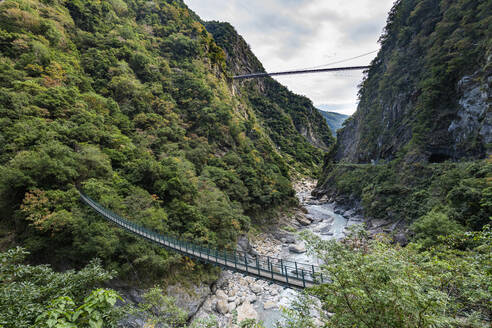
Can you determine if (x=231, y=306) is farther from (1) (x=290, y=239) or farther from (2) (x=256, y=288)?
(1) (x=290, y=239)

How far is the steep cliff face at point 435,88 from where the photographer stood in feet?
51.4

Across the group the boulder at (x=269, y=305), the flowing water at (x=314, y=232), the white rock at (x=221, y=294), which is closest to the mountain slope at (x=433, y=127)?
the flowing water at (x=314, y=232)

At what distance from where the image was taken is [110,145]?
51.9 feet

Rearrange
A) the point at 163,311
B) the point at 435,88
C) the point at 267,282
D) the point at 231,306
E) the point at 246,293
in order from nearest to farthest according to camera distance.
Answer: the point at 163,311 < the point at 231,306 < the point at 246,293 < the point at 267,282 < the point at 435,88

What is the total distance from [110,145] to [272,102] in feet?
229

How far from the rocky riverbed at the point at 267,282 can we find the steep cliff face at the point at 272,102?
39.4 meters

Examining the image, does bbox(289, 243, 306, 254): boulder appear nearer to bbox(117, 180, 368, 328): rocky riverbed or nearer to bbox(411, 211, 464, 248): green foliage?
bbox(117, 180, 368, 328): rocky riverbed

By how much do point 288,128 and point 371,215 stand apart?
53794mm

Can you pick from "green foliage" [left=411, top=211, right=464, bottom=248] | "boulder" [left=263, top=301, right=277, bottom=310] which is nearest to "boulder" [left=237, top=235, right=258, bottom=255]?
"boulder" [left=263, top=301, right=277, bottom=310]

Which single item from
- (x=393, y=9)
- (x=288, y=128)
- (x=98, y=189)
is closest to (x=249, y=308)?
(x=98, y=189)

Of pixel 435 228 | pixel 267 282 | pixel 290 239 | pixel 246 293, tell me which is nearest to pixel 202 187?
pixel 246 293

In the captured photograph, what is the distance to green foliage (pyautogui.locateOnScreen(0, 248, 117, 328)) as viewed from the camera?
6.77 feet

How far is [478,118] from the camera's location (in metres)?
15.1

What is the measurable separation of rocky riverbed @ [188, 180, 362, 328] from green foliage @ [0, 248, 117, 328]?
2597mm
